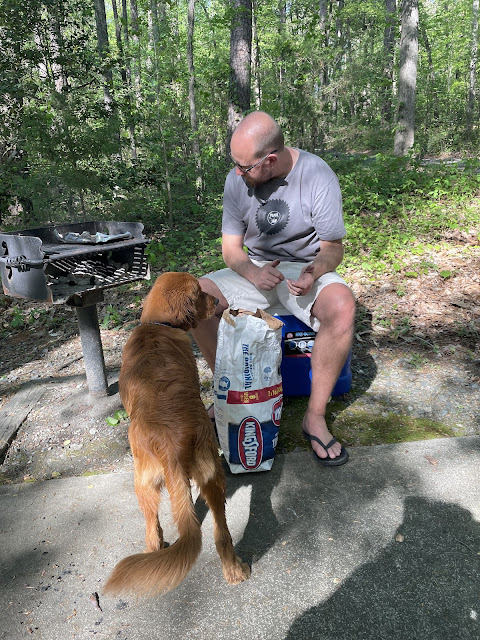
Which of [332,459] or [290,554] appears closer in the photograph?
[290,554]

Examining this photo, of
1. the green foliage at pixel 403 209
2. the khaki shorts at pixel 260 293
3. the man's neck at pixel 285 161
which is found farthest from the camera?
the green foliage at pixel 403 209

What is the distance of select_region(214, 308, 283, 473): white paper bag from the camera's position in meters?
2.29

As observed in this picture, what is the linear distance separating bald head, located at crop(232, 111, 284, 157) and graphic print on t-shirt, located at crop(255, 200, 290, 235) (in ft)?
1.17

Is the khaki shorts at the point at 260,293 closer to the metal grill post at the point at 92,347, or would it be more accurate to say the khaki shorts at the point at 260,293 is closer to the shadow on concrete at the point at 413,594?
the metal grill post at the point at 92,347

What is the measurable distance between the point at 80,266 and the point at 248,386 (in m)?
1.34

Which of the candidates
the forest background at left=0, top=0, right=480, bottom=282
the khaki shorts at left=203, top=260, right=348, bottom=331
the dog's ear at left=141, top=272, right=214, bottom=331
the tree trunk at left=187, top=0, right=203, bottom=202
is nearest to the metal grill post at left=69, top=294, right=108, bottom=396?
the dog's ear at left=141, top=272, right=214, bottom=331

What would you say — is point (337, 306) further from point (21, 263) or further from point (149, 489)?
point (21, 263)

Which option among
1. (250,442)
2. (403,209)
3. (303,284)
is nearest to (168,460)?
(250,442)

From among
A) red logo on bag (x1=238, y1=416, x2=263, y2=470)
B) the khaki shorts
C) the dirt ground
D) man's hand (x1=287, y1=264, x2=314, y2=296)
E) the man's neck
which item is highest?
the man's neck

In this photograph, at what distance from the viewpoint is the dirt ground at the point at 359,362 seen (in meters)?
2.81

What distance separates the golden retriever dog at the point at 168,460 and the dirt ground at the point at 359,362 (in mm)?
976

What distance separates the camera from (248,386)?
2.29 meters

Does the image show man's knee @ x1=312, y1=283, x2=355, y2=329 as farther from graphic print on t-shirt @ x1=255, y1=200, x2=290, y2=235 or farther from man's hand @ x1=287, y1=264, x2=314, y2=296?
graphic print on t-shirt @ x1=255, y1=200, x2=290, y2=235

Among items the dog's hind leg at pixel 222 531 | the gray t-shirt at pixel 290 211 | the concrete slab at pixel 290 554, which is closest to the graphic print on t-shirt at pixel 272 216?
the gray t-shirt at pixel 290 211
